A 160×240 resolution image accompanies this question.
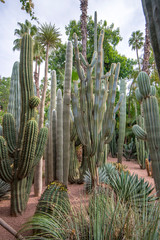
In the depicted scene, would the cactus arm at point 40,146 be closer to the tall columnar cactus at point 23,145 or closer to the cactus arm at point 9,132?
the tall columnar cactus at point 23,145

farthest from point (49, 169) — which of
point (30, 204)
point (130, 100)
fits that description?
point (130, 100)

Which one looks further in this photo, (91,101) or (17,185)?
(91,101)

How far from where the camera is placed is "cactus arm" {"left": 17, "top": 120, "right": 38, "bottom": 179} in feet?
11.7

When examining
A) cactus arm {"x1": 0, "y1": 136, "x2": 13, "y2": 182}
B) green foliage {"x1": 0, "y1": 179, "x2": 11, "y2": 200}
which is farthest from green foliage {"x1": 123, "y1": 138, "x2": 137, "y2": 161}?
cactus arm {"x1": 0, "y1": 136, "x2": 13, "y2": 182}

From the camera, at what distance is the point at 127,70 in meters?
19.4

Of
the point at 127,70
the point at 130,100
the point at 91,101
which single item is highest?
the point at 127,70

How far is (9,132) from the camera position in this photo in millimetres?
4000

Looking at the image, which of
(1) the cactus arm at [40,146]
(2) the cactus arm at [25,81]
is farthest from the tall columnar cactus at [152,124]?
(2) the cactus arm at [25,81]

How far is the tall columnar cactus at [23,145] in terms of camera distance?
3.60m

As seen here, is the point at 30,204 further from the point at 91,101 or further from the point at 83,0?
the point at 83,0

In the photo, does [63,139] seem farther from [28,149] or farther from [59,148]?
[28,149]

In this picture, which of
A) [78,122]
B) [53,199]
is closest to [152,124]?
[78,122]

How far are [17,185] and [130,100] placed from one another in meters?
13.5

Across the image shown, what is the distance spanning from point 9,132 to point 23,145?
589mm
